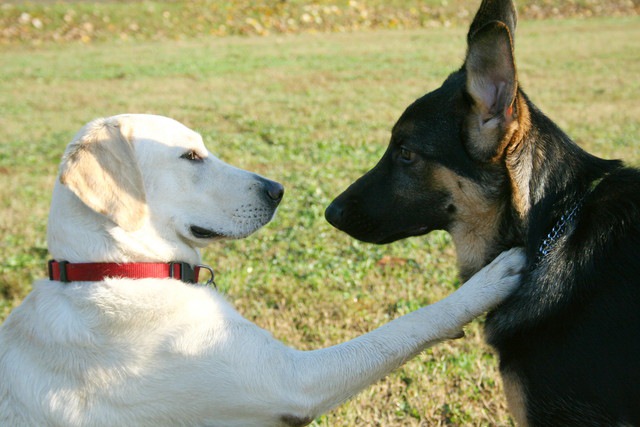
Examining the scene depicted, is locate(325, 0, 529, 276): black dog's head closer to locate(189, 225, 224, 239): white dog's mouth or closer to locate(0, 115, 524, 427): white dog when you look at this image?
locate(0, 115, 524, 427): white dog

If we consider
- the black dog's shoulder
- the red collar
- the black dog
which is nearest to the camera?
the black dog

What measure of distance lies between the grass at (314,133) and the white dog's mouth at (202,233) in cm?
123

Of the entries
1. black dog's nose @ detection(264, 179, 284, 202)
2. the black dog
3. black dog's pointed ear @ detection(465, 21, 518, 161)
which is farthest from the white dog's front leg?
black dog's nose @ detection(264, 179, 284, 202)

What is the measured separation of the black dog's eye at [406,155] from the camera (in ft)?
11.7

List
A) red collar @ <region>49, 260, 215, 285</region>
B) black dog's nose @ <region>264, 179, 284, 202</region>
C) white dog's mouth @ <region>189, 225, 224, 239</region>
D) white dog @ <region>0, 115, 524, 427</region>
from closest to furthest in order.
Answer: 1. white dog @ <region>0, 115, 524, 427</region>
2. red collar @ <region>49, 260, 215, 285</region>
3. white dog's mouth @ <region>189, 225, 224, 239</region>
4. black dog's nose @ <region>264, 179, 284, 202</region>

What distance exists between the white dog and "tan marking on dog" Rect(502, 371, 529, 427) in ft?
1.11

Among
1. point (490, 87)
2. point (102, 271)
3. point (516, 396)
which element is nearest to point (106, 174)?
point (102, 271)

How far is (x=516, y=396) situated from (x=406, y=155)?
137 cm

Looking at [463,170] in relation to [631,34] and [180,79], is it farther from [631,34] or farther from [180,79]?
[631,34]

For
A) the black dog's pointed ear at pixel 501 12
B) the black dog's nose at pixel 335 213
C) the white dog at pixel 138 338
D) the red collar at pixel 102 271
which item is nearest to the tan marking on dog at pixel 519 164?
the white dog at pixel 138 338

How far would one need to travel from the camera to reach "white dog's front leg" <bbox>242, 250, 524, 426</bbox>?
3.02 meters

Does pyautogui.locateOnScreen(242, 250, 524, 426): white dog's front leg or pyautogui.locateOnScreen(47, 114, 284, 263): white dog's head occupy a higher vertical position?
pyautogui.locateOnScreen(47, 114, 284, 263): white dog's head

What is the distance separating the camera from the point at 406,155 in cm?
361

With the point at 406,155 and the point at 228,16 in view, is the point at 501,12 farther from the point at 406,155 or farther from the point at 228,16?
the point at 228,16
